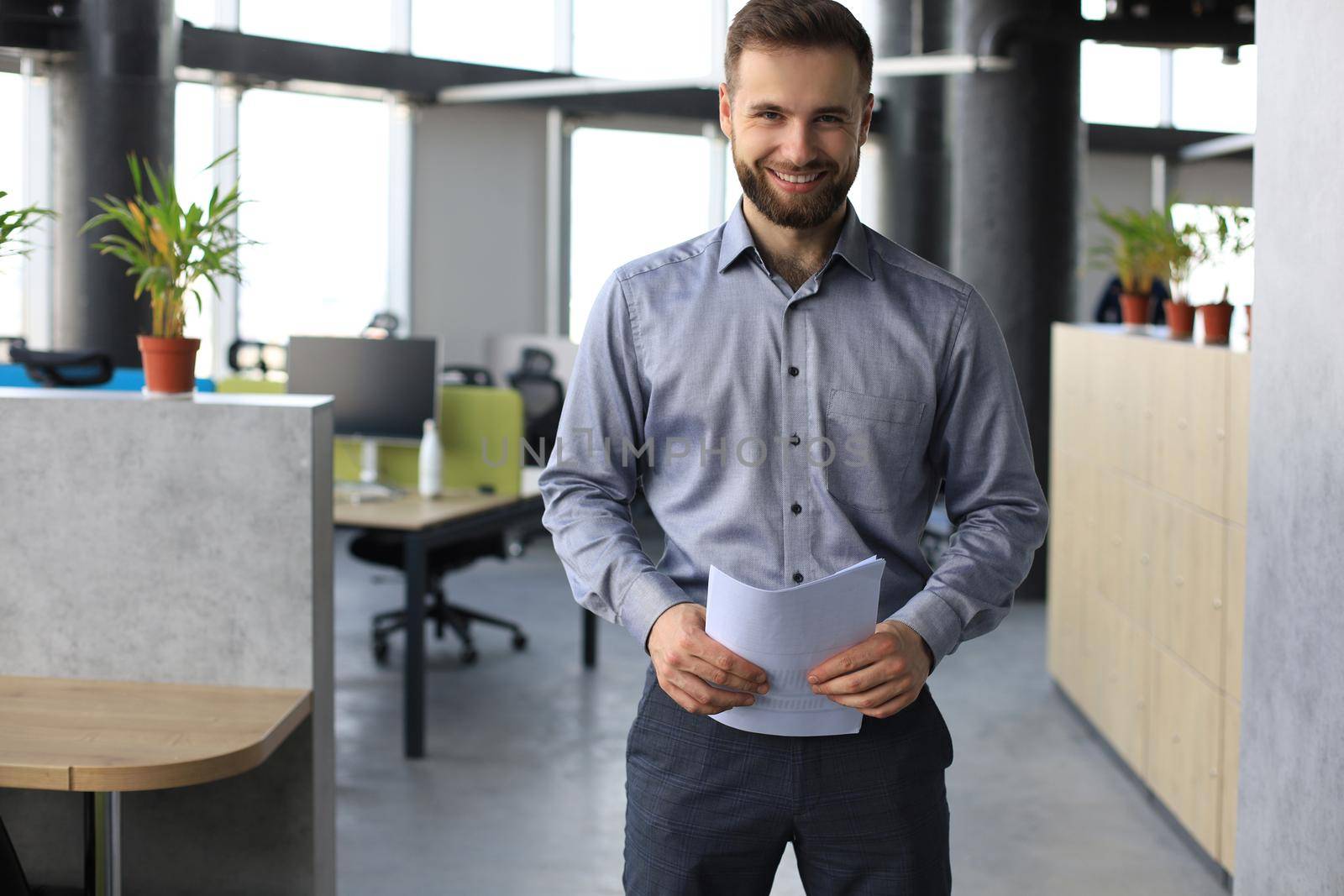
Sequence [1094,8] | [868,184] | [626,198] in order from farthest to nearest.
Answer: [868,184] → [626,198] → [1094,8]

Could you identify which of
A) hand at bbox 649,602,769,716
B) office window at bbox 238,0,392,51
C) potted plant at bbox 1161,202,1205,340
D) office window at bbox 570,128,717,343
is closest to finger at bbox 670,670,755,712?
hand at bbox 649,602,769,716

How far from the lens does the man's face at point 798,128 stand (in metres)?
1.48

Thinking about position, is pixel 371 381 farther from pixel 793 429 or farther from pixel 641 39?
pixel 641 39

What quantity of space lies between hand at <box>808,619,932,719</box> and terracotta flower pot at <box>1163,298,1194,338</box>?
3080mm

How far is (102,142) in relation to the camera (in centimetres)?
612

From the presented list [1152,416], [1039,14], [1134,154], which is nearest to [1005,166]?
[1039,14]

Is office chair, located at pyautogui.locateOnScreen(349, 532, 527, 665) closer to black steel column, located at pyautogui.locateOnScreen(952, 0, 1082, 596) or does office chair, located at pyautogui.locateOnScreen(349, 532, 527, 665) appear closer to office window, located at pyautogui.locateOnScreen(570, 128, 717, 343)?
black steel column, located at pyautogui.locateOnScreen(952, 0, 1082, 596)

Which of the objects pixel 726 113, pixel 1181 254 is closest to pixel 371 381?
pixel 1181 254

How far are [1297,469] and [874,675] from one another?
1206 mm

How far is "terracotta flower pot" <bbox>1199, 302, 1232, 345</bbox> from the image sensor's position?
3.96 meters

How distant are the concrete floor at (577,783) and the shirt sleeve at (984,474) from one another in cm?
202

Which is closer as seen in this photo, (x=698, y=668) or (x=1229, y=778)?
(x=698, y=668)

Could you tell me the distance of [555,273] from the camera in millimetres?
9422

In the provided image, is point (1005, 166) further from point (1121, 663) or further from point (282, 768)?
point (282, 768)
